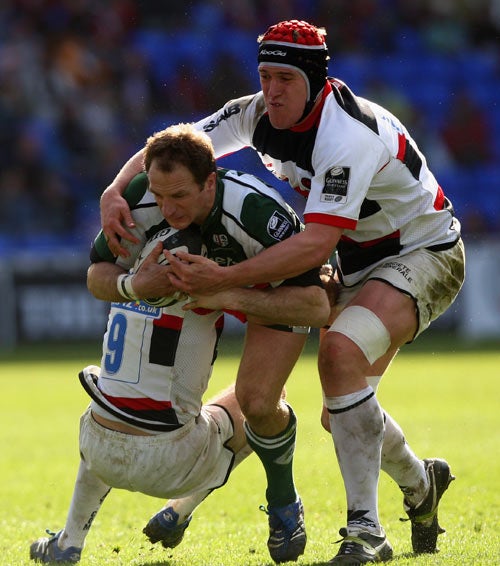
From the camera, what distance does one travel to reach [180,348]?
4.88 meters

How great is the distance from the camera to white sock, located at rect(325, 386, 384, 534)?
4773 mm

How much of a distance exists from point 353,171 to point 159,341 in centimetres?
110

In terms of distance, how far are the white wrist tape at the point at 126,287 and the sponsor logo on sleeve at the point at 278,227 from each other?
0.61 meters

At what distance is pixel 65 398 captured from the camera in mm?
11930

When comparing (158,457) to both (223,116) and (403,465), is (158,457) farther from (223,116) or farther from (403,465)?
(223,116)

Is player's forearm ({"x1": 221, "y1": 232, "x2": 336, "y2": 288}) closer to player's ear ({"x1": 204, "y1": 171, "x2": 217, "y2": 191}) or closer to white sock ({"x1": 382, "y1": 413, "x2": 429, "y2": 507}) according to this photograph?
player's ear ({"x1": 204, "y1": 171, "x2": 217, "y2": 191})

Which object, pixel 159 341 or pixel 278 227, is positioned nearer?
pixel 278 227

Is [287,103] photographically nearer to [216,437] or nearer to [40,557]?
[216,437]

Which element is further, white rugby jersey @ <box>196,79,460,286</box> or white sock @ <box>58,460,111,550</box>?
white sock @ <box>58,460,111,550</box>

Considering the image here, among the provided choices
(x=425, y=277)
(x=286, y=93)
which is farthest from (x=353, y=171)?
(x=425, y=277)

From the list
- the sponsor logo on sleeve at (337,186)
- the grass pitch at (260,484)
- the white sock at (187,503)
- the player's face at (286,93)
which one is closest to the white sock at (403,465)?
the grass pitch at (260,484)

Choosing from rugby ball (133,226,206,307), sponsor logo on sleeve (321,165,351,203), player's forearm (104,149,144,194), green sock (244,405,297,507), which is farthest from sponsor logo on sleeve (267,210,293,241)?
green sock (244,405,297,507)

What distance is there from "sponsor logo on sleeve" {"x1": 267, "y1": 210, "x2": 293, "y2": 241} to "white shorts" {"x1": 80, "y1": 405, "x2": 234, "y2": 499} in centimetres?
88

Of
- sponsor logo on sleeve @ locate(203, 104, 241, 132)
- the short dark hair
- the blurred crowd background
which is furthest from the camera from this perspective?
the blurred crowd background
